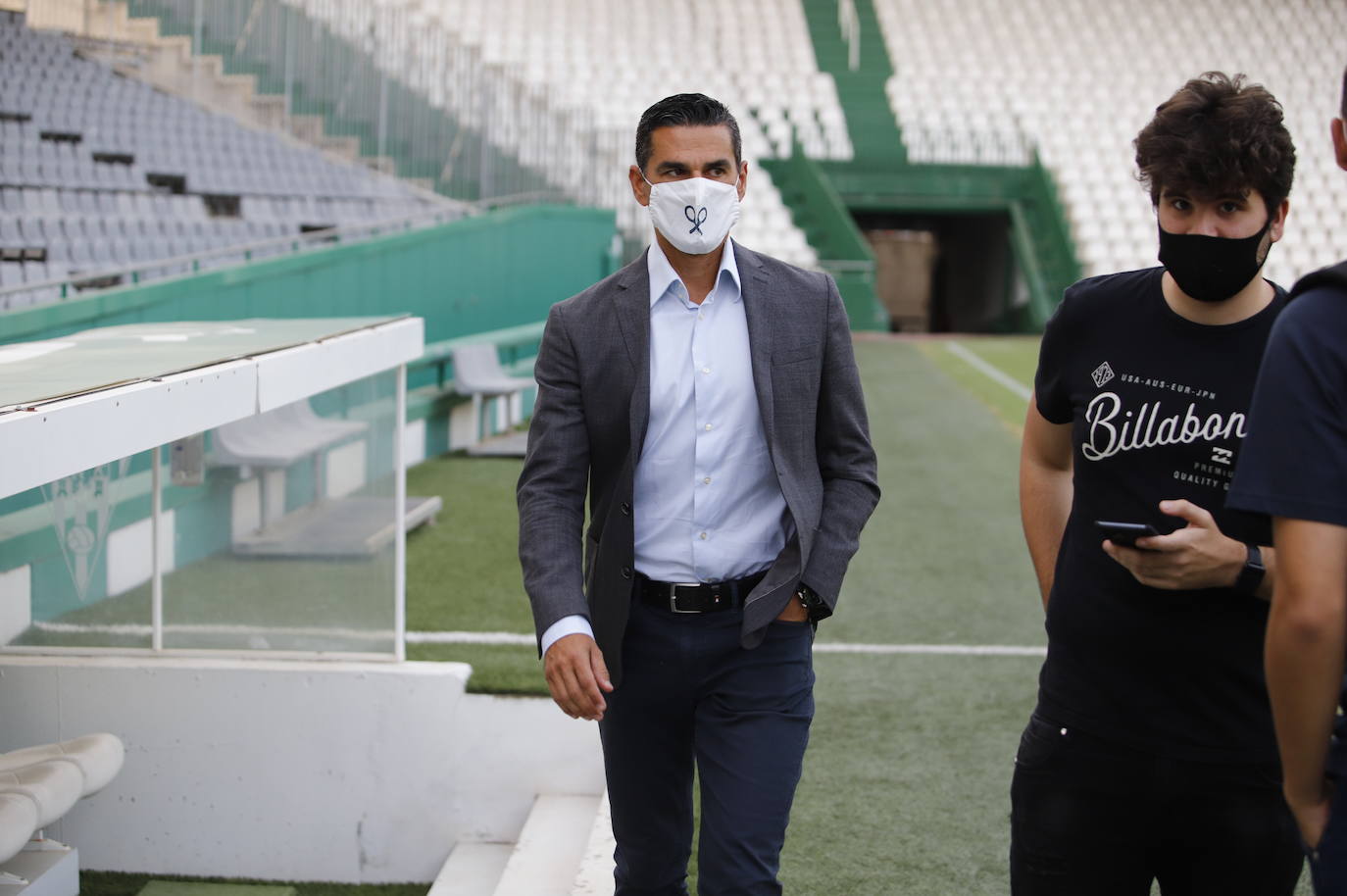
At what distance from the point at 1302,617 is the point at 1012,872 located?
947 millimetres

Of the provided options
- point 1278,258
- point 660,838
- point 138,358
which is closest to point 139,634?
point 138,358

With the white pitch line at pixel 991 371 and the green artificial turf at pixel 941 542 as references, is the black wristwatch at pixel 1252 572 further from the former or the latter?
the white pitch line at pixel 991 371

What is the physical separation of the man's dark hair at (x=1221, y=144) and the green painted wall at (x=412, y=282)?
19.9 feet

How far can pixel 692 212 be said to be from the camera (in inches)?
102

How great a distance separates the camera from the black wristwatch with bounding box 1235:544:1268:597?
2.02 m

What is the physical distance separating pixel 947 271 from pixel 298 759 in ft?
85.1

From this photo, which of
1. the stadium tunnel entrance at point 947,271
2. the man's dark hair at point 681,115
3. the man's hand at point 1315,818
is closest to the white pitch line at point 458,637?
the man's dark hair at point 681,115

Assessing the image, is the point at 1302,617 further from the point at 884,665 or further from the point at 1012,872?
the point at 884,665

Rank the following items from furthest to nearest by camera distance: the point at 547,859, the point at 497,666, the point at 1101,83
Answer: the point at 1101,83 < the point at 497,666 < the point at 547,859

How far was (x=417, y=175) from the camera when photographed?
53.2 ft

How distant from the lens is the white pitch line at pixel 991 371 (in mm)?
14713

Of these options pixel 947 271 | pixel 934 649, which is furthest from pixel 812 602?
pixel 947 271

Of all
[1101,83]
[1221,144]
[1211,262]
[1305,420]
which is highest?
[1101,83]

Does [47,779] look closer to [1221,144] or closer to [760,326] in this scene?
[760,326]
